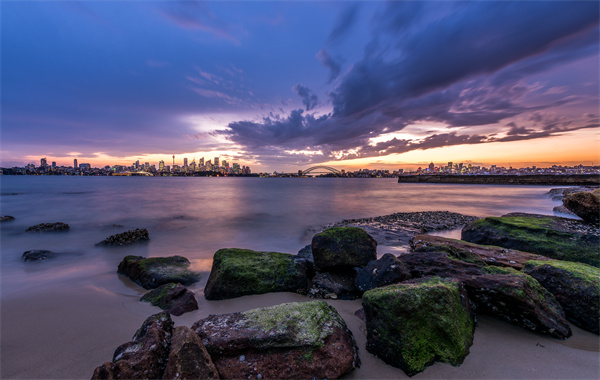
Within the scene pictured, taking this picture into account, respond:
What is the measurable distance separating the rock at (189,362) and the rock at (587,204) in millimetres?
13965

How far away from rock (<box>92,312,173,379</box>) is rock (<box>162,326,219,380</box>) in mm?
184

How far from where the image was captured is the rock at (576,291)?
139 inches

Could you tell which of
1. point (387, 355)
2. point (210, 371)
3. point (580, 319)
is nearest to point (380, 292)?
point (387, 355)

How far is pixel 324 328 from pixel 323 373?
47 centimetres

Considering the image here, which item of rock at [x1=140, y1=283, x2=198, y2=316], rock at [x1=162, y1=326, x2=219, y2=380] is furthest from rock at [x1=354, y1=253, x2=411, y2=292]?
rock at [x1=140, y1=283, x2=198, y2=316]

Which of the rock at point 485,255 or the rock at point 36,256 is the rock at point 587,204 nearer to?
the rock at point 485,255

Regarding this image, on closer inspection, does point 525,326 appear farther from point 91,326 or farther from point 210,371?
point 91,326

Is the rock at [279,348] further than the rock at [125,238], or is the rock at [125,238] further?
the rock at [125,238]

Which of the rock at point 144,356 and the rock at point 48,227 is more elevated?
the rock at point 144,356

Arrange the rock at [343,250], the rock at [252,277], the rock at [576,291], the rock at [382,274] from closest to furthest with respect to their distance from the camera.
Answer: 1. the rock at [576,291]
2. the rock at [382,274]
3. the rock at [252,277]
4. the rock at [343,250]

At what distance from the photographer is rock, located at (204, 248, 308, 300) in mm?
4988

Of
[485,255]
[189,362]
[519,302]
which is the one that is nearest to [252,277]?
[189,362]

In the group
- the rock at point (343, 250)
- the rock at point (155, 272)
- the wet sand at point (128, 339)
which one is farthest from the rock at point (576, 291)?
the rock at point (155, 272)

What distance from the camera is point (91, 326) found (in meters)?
4.21
